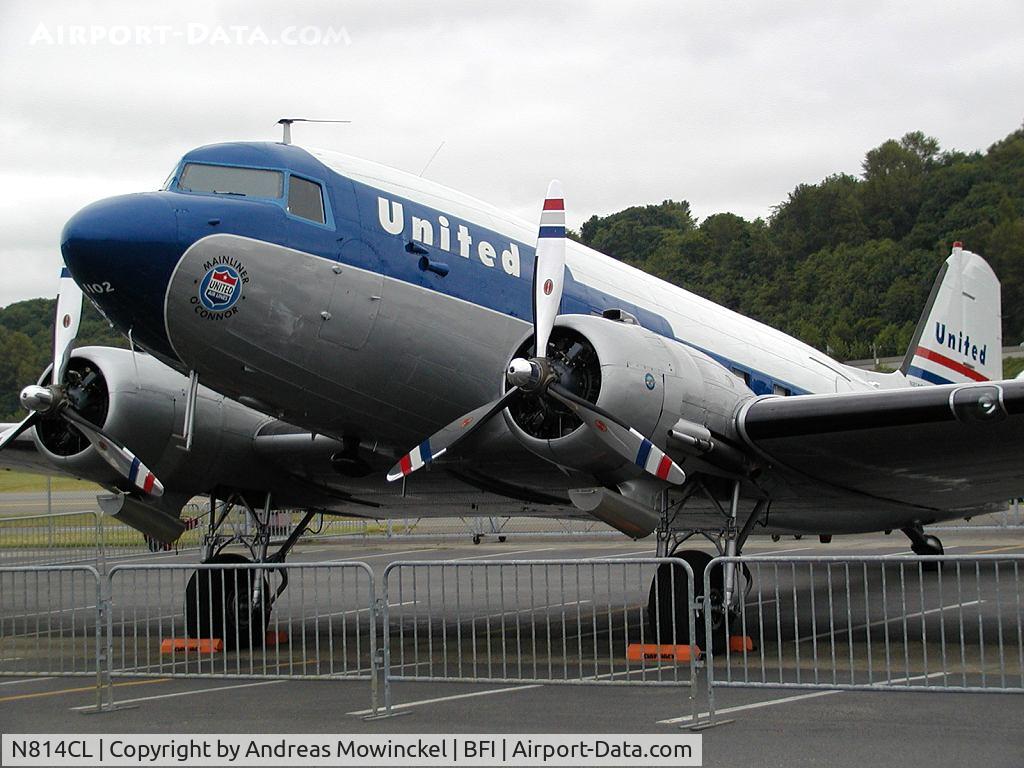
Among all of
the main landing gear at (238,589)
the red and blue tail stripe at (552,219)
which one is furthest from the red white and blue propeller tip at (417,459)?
the red and blue tail stripe at (552,219)

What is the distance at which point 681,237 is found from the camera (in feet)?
305

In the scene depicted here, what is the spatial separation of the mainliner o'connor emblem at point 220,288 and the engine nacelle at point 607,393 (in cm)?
248

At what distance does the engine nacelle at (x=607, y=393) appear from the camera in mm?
10188

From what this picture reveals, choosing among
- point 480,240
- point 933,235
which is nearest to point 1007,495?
point 480,240

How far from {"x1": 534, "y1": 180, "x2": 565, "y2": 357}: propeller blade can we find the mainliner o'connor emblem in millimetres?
2478

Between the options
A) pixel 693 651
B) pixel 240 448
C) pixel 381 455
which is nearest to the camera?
pixel 693 651

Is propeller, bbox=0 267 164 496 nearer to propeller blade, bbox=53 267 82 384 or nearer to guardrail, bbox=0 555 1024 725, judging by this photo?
propeller blade, bbox=53 267 82 384

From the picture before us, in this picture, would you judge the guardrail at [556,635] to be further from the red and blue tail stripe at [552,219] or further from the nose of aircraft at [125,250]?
the red and blue tail stripe at [552,219]

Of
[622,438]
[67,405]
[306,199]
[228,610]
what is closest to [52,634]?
[228,610]

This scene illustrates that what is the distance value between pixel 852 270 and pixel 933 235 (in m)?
9.00

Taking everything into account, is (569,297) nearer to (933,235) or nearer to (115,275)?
(115,275)

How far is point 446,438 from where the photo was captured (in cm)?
1077

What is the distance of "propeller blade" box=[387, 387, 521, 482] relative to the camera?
34.6ft
